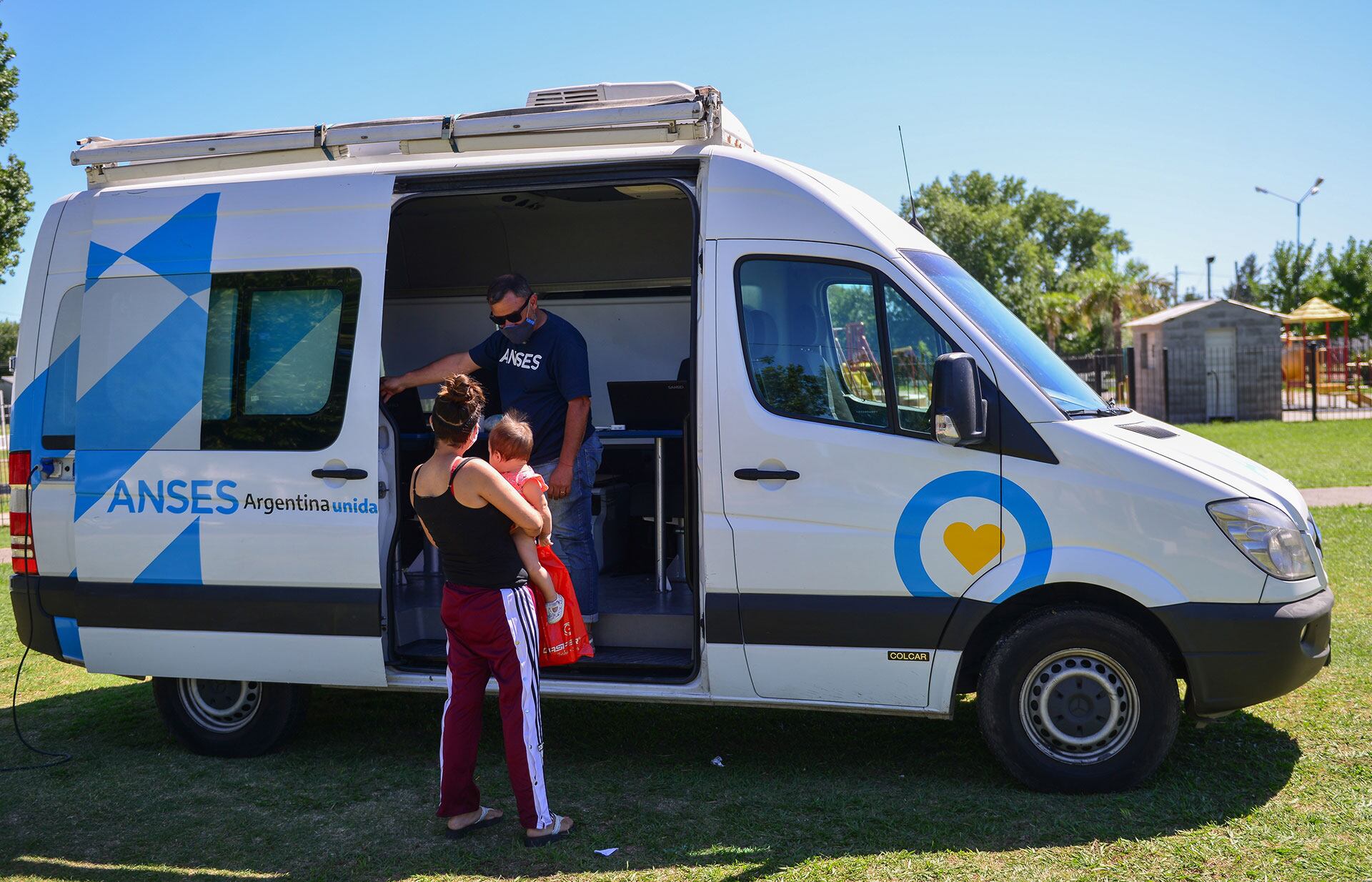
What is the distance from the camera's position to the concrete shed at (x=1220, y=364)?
2617 cm

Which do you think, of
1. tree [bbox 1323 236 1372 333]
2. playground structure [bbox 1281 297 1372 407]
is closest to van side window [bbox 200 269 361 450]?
playground structure [bbox 1281 297 1372 407]

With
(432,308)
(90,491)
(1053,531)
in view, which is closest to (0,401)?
(432,308)

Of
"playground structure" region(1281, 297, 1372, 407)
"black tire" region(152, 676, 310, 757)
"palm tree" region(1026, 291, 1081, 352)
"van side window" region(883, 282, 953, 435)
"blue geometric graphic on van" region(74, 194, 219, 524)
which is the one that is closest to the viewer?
"van side window" region(883, 282, 953, 435)

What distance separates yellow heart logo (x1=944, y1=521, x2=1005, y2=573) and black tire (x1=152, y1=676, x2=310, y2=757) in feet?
10.7

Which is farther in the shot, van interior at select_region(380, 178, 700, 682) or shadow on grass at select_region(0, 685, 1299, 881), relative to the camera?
van interior at select_region(380, 178, 700, 682)

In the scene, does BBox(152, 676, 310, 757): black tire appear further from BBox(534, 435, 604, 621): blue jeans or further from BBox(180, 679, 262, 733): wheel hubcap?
BBox(534, 435, 604, 621): blue jeans

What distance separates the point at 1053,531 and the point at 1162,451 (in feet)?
1.81

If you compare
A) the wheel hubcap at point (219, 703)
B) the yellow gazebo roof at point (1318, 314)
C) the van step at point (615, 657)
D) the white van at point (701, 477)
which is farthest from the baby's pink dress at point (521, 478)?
the yellow gazebo roof at point (1318, 314)

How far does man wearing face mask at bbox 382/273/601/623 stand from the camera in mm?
5582

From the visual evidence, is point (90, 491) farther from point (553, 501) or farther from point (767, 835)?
point (767, 835)

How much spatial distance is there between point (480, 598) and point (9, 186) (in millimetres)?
19871

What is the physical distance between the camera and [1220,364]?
26547mm

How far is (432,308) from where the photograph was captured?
847cm

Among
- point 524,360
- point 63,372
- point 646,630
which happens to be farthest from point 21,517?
point 646,630
